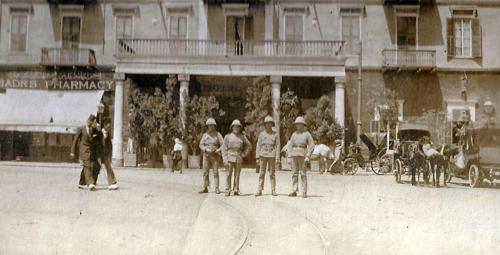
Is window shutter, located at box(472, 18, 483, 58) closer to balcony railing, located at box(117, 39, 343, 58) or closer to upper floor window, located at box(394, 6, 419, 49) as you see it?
upper floor window, located at box(394, 6, 419, 49)

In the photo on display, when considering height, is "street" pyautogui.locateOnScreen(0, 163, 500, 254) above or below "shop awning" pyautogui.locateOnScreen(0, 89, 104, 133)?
below

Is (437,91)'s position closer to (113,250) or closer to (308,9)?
(308,9)

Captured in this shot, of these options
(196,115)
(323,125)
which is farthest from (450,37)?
(196,115)

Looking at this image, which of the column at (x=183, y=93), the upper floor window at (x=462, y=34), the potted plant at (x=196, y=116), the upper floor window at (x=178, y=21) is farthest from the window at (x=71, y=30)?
the upper floor window at (x=462, y=34)

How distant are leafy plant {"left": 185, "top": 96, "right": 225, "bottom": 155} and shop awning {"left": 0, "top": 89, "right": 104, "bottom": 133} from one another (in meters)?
3.35

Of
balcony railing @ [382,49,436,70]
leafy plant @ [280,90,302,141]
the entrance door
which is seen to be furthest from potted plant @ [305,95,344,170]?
the entrance door

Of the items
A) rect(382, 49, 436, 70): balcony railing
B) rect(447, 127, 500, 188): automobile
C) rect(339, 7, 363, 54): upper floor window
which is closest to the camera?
rect(447, 127, 500, 188): automobile

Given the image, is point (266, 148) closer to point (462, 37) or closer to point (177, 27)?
point (177, 27)

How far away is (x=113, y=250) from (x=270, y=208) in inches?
149

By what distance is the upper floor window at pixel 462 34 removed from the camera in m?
21.3

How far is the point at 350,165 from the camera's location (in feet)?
58.8

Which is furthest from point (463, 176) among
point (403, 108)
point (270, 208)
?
point (403, 108)

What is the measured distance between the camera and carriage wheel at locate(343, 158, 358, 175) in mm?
17848

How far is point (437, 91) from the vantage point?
22.0 metres
